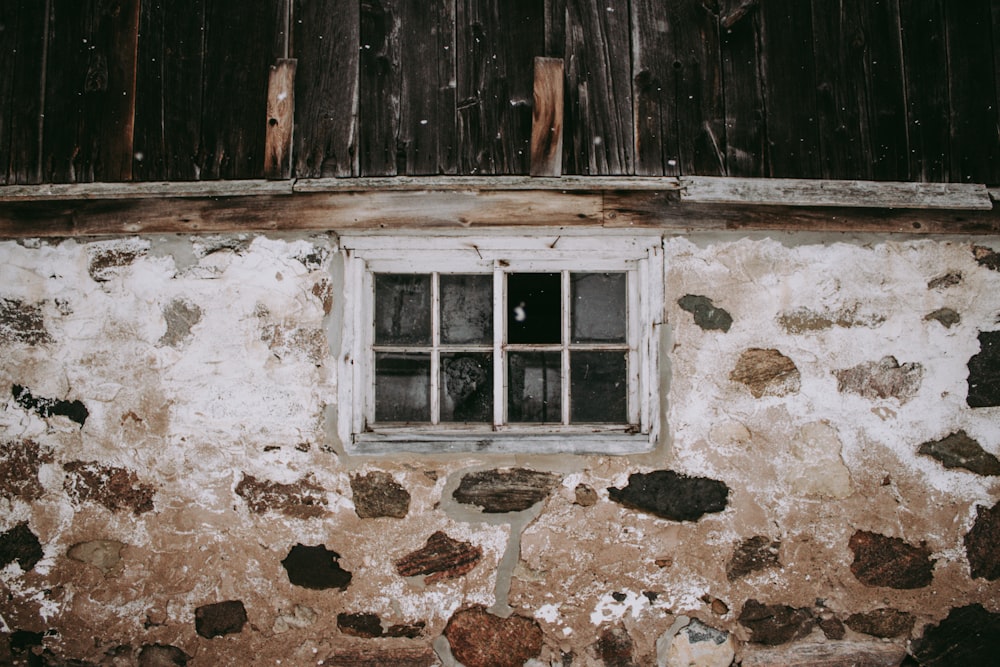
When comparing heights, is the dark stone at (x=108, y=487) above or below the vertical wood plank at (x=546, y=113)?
below

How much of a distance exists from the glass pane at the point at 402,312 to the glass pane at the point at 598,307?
665 mm

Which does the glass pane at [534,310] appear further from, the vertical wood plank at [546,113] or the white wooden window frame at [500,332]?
the vertical wood plank at [546,113]

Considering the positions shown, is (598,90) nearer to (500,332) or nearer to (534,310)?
(534,310)

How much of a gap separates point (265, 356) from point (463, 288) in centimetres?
89

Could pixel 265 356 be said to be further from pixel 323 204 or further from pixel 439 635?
pixel 439 635

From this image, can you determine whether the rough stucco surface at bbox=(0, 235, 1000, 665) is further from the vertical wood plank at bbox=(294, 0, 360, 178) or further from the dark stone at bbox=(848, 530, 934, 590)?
the vertical wood plank at bbox=(294, 0, 360, 178)

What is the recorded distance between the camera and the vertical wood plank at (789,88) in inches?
95.7

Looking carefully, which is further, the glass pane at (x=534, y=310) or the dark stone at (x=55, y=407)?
the glass pane at (x=534, y=310)

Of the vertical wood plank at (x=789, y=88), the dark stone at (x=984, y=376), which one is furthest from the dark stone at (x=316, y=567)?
the dark stone at (x=984, y=376)

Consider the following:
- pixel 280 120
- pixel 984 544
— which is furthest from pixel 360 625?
pixel 984 544

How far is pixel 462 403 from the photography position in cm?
253

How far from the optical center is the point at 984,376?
239 centimetres

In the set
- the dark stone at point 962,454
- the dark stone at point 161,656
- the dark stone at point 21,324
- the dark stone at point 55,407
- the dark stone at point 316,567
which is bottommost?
the dark stone at point 161,656

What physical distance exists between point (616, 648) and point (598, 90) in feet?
7.70
